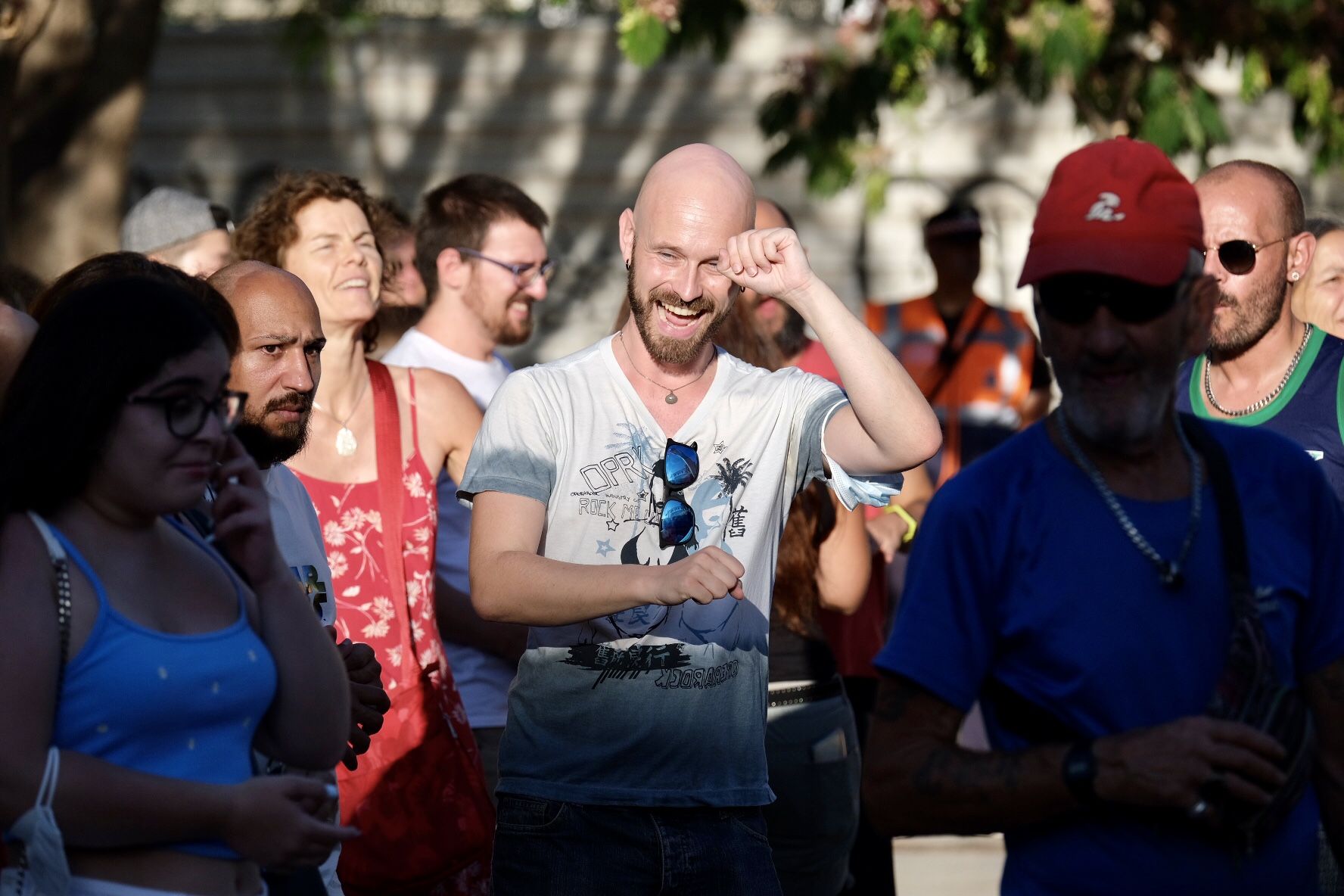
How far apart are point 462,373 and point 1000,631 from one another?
3.24 meters

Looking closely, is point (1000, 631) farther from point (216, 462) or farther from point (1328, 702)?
point (216, 462)

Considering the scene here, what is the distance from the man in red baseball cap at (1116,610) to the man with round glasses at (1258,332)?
1649 millimetres

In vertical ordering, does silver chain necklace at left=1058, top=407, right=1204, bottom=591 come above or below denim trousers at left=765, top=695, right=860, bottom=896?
above

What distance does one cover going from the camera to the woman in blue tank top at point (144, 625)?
2463 mm

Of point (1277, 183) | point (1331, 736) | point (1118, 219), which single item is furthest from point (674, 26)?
point (1331, 736)

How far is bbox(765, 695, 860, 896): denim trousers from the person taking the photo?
446cm

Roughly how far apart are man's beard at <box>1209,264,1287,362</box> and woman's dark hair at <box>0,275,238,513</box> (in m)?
2.66

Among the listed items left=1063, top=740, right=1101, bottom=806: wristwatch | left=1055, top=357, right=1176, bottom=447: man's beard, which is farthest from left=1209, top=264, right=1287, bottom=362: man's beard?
left=1063, top=740, right=1101, bottom=806: wristwatch

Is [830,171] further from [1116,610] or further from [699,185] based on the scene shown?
[1116,610]

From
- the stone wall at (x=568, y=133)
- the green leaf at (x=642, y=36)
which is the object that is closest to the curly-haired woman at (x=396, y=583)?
the green leaf at (x=642, y=36)

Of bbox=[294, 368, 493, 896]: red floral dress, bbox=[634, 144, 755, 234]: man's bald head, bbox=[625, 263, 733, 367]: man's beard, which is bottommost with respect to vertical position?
bbox=[294, 368, 493, 896]: red floral dress

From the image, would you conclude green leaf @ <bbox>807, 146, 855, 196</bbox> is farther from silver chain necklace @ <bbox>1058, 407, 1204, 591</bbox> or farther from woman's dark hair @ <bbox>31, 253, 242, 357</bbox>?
silver chain necklace @ <bbox>1058, 407, 1204, 591</bbox>

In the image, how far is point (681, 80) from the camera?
16.0 meters

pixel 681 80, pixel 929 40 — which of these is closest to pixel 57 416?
pixel 929 40
